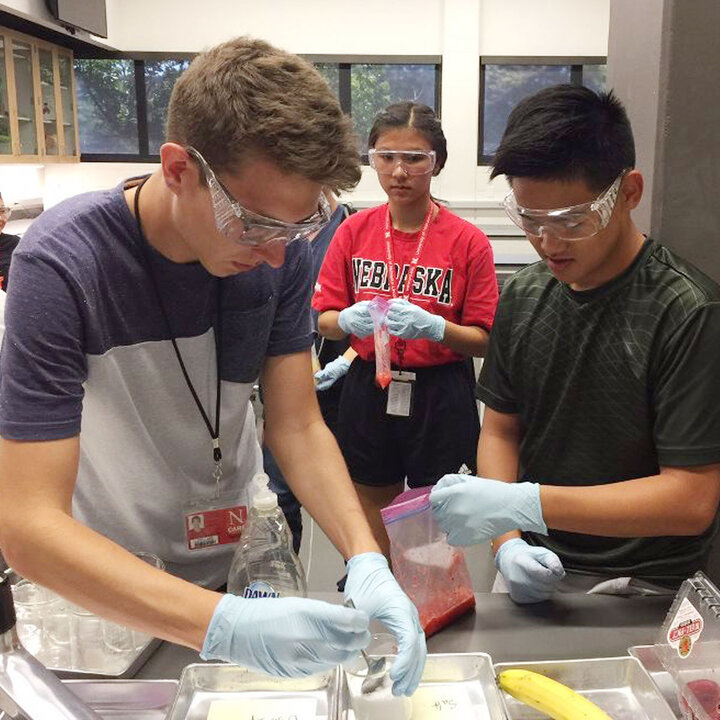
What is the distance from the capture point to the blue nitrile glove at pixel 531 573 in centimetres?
130

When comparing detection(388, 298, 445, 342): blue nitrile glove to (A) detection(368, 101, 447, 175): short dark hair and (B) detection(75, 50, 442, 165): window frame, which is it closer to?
(A) detection(368, 101, 447, 175): short dark hair

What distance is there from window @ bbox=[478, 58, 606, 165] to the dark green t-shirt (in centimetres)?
562

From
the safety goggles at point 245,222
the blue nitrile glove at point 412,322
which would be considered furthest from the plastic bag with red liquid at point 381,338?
the safety goggles at point 245,222

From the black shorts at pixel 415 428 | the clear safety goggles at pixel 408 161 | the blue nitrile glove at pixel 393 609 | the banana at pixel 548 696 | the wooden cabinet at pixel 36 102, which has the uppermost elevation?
the wooden cabinet at pixel 36 102

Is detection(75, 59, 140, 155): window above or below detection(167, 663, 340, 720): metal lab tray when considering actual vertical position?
above

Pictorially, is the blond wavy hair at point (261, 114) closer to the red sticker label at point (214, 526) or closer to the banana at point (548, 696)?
the red sticker label at point (214, 526)

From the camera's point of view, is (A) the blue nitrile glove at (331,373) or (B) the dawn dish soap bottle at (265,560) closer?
(B) the dawn dish soap bottle at (265,560)

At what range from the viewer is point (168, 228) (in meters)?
1.21

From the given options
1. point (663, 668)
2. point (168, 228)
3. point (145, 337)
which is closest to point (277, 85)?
point (168, 228)

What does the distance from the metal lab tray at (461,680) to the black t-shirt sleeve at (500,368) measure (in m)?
0.72

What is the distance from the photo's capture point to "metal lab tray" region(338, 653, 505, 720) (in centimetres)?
101

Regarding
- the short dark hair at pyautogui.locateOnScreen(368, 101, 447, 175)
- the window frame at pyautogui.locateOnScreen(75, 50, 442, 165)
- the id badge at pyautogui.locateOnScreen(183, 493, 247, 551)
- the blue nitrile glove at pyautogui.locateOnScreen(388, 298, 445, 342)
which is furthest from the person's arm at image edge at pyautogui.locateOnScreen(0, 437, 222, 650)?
the window frame at pyautogui.locateOnScreen(75, 50, 442, 165)

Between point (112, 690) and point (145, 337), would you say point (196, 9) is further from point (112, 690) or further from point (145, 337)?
point (112, 690)

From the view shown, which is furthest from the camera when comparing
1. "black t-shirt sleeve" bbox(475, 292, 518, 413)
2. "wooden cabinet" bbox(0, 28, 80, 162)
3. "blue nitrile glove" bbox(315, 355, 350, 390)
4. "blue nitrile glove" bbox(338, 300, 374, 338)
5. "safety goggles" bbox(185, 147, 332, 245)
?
"wooden cabinet" bbox(0, 28, 80, 162)
